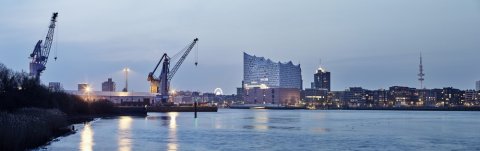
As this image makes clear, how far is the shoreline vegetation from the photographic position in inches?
1363

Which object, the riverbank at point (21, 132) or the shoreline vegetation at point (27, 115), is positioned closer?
the riverbank at point (21, 132)

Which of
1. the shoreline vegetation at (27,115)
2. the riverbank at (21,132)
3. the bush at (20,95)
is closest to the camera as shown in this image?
the riverbank at (21,132)

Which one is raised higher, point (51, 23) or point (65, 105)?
point (51, 23)

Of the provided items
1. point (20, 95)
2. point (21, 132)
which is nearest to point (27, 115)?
point (21, 132)

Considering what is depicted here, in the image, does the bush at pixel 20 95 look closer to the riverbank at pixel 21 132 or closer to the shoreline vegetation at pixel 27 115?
the shoreline vegetation at pixel 27 115

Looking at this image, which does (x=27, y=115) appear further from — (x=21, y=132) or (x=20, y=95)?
(x=20, y=95)

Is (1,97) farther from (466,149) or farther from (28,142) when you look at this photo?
(466,149)

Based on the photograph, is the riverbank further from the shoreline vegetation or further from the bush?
the bush

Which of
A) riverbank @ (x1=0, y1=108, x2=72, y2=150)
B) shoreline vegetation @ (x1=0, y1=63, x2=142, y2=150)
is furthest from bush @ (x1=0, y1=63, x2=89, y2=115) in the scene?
riverbank @ (x1=0, y1=108, x2=72, y2=150)

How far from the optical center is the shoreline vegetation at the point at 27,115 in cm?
3462

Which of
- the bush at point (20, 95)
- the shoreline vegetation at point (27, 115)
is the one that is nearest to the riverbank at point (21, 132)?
the shoreline vegetation at point (27, 115)

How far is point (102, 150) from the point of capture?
135 feet

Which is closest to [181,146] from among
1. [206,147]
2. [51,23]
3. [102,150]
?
[206,147]

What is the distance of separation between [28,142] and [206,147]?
11797mm
